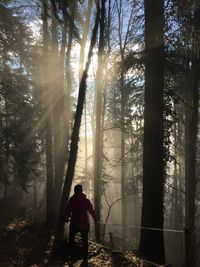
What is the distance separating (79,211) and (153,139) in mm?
2853

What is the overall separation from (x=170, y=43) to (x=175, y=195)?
16640mm

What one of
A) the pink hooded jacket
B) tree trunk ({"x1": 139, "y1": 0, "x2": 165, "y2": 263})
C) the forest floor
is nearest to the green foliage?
the forest floor

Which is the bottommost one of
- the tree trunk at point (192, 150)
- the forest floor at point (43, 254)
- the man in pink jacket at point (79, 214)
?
the forest floor at point (43, 254)

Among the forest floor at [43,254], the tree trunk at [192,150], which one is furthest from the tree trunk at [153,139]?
the tree trunk at [192,150]

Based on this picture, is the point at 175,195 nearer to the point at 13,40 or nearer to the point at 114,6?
the point at 114,6

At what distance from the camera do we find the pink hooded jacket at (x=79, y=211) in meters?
7.75

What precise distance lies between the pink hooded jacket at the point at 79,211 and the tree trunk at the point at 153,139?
2.01 meters

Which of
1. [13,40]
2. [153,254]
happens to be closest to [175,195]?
[13,40]

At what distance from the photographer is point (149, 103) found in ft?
31.6

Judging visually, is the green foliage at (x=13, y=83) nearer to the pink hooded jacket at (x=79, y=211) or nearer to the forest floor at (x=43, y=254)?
the forest floor at (x=43, y=254)

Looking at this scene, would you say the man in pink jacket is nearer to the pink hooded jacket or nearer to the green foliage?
the pink hooded jacket

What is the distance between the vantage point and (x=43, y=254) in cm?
891

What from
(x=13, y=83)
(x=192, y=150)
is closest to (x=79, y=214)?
(x=192, y=150)

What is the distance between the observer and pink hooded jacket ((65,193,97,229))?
7754mm
